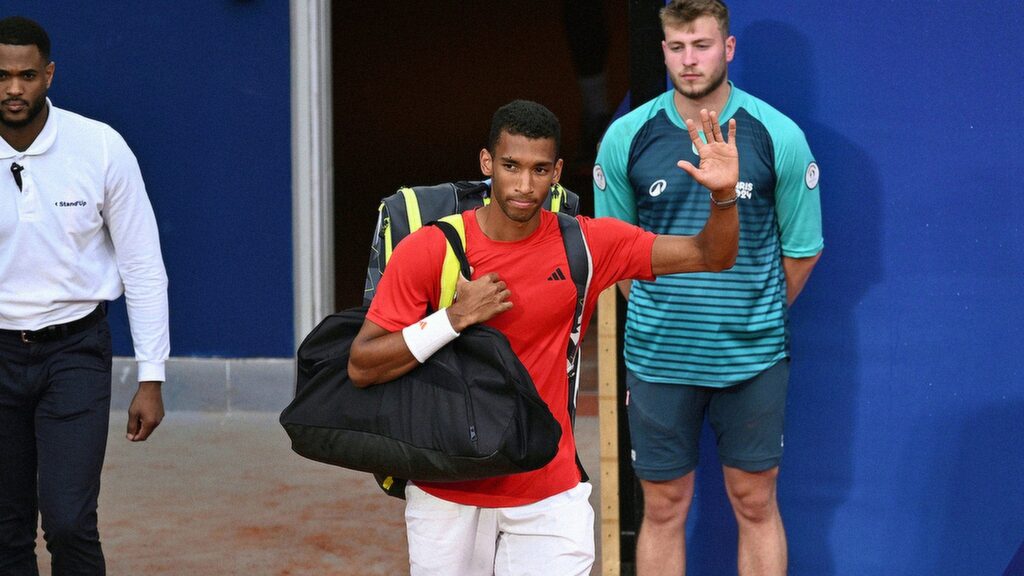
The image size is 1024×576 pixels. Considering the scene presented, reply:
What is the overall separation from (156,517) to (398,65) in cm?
1343

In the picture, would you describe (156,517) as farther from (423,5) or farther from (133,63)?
(423,5)

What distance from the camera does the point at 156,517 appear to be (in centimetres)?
655

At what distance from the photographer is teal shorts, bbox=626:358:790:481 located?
184 inches

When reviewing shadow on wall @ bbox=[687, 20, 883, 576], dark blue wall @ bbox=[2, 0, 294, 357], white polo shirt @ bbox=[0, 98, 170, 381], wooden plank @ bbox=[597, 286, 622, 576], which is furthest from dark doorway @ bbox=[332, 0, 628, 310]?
white polo shirt @ bbox=[0, 98, 170, 381]

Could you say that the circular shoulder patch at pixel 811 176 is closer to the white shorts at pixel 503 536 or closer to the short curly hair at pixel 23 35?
the white shorts at pixel 503 536

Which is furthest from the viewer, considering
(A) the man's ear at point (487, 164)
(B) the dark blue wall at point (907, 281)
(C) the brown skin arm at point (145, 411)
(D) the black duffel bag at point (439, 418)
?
(B) the dark blue wall at point (907, 281)

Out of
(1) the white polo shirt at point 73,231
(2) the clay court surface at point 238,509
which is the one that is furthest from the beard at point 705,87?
(2) the clay court surface at point 238,509

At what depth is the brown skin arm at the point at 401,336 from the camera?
11.2 ft

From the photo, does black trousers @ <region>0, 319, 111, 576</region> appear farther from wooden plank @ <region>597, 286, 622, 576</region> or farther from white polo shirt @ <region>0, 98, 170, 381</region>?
wooden plank @ <region>597, 286, 622, 576</region>

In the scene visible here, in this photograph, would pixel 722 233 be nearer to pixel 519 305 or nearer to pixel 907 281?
pixel 519 305

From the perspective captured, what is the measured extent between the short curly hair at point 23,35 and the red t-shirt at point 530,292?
4.72 ft


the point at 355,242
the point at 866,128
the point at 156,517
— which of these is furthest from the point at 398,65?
the point at 866,128

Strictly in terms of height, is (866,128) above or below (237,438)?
above

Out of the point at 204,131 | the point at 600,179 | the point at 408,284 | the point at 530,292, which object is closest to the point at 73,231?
the point at 408,284
